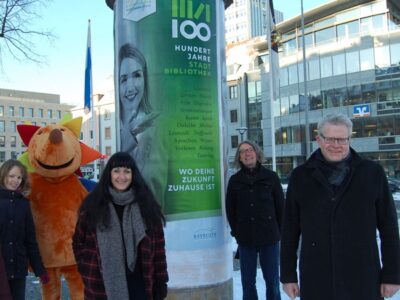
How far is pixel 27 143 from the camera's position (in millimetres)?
5008

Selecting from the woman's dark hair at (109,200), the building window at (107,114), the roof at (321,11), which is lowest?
the woman's dark hair at (109,200)

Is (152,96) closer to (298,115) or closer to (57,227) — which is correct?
(57,227)

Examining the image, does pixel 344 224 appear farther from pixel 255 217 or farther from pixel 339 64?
pixel 339 64

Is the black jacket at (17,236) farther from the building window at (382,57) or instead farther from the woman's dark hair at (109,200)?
the building window at (382,57)

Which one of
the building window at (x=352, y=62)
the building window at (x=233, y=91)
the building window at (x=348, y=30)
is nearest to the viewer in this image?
the building window at (x=352, y=62)

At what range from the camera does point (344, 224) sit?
303 cm

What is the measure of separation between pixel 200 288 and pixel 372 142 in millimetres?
41210

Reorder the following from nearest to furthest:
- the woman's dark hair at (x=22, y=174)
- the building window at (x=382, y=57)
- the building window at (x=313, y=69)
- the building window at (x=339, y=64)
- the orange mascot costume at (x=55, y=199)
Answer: the woman's dark hair at (x=22, y=174)
the orange mascot costume at (x=55, y=199)
the building window at (x=382, y=57)
the building window at (x=339, y=64)
the building window at (x=313, y=69)

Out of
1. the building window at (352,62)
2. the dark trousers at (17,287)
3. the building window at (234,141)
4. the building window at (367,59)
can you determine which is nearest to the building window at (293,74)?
the building window at (352,62)

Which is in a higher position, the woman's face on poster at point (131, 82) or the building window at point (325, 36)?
the building window at point (325, 36)

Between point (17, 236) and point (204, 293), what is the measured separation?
6.66 ft

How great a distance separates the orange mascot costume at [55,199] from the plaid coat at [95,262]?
52.3 inches

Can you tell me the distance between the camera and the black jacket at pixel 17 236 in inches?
155

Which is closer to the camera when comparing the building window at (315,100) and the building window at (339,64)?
the building window at (339,64)
